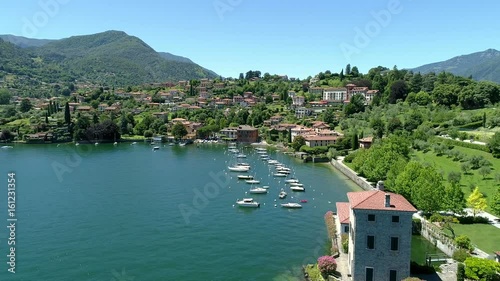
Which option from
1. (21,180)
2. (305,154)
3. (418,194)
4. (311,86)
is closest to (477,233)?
(418,194)

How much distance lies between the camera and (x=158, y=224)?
40.5m

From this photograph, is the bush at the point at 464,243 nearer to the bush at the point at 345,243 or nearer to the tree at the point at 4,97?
the bush at the point at 345,243

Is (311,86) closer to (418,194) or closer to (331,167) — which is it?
(331,167)

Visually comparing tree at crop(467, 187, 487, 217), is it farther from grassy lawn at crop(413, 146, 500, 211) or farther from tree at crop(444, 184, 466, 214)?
grassy lawn at crop(413, 146, 500, 211)

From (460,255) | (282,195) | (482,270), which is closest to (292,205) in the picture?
(282,195)

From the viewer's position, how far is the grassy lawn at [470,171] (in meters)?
45.3

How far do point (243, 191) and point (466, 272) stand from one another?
33856 millimetres

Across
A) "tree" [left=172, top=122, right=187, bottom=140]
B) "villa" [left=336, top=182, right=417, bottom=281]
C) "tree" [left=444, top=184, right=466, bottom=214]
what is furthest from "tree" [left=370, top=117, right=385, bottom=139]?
"villa" [left=336, top=182, right=417, bottom=281]

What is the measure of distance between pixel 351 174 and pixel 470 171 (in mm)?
16843

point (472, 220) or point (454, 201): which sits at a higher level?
point (454, 201)

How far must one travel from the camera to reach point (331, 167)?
76.2 metres

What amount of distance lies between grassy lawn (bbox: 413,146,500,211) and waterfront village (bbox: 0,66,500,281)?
0.63ft

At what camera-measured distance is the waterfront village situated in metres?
25.1

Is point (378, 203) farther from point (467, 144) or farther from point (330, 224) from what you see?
point (467, 144)
